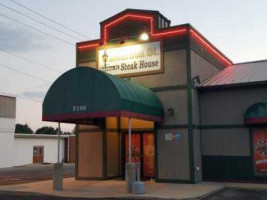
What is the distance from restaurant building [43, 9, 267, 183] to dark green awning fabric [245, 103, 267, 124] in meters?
0.05

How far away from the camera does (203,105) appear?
20.2 metres

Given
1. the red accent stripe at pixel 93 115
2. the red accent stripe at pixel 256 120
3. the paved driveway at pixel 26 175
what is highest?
the red accent stripe at pixel 93 115

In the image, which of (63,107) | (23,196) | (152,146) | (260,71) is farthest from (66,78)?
(260,71)

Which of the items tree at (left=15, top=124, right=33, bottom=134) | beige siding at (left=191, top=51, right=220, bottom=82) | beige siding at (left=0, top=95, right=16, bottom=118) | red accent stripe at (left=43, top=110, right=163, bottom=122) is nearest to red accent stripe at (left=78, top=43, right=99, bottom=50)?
beige siding at (left=191, top=51, right=220, bottom=82)

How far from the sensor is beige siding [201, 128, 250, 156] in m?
19.0

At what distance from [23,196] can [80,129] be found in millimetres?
6343

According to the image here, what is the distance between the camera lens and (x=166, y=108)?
63.8ft

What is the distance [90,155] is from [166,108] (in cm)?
488

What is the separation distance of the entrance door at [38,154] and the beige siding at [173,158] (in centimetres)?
3143

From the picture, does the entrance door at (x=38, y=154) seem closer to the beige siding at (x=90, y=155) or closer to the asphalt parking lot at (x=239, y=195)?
the beige siding at (x=90, y=155)

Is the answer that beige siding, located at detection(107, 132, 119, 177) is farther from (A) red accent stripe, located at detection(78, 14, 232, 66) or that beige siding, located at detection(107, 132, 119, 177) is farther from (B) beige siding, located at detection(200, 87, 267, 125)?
(A) red accent stripe, located at detection(78, 14, 232, 66)

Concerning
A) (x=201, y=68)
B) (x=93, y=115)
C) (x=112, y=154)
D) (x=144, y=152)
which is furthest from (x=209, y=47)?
(x=93, y=115)

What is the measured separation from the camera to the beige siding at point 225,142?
62.2 ft

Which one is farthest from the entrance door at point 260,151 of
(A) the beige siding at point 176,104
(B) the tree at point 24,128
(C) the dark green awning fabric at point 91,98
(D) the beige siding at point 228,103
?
(B) the tree at point 24,128
